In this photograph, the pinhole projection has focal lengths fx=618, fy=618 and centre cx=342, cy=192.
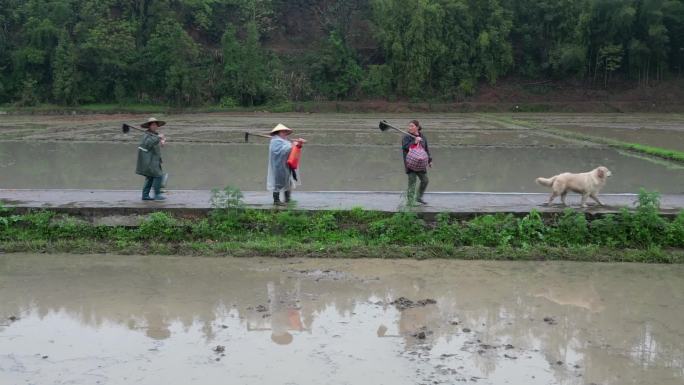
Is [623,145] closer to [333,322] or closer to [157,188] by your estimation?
[157,188]

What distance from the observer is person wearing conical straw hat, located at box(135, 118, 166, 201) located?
858 centimetres

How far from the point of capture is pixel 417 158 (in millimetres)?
8477

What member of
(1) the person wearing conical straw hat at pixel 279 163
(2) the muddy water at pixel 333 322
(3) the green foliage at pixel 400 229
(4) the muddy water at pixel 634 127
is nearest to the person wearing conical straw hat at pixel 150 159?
(1) the person wearing conical straw hat at pixel 279 163

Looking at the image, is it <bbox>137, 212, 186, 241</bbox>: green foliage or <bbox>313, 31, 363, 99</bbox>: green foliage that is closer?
<bbox>137, 212, 186, 241</bbox>: green foliage

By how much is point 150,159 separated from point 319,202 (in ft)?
8.00

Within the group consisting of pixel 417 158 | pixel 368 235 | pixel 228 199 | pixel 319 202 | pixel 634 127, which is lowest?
pixel 368 235

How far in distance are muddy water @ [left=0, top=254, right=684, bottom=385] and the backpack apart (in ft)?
5.85

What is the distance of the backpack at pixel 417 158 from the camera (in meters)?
8.48

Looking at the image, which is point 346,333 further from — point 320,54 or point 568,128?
point 320,54

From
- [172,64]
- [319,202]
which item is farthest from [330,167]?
[172,64]

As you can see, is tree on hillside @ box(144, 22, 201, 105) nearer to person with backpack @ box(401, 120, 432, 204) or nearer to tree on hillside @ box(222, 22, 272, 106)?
tree on hillside @ box(222, 22, 272, 106)

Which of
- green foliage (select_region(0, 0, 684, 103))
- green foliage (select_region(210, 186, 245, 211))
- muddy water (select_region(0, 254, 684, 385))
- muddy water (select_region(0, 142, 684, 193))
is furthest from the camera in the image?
green foliage (select_region(0, 0, 684, 103))

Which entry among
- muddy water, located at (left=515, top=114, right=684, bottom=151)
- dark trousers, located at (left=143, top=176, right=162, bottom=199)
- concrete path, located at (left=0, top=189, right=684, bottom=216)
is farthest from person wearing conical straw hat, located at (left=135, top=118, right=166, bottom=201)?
muddy water, located at (left=515, top=114, right=684, bottom=151)

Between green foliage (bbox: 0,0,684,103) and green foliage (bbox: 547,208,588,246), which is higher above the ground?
green foliage (bbox: 0,0,684,103)
